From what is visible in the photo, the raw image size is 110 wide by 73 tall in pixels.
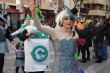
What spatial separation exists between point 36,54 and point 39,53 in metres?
0.07

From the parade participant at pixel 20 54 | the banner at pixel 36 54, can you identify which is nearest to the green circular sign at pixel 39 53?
the banner at pixel 36 54

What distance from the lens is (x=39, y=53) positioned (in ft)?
32.3

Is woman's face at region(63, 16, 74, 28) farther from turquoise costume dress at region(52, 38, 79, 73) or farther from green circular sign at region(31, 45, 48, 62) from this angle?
green circular sign at region(31, 45, 48, 62)

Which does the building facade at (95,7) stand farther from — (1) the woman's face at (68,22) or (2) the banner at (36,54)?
(1) the woman's face at (68,22)

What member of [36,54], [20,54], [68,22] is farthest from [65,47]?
[20,54]

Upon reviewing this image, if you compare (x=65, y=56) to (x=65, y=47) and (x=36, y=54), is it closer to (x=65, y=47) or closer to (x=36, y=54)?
(x=65, y=47)

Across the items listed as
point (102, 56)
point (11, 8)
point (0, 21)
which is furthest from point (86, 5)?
point (0, 21)

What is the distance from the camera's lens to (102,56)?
16844mm

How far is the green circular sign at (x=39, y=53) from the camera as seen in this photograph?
9828mm

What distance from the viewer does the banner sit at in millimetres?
9836

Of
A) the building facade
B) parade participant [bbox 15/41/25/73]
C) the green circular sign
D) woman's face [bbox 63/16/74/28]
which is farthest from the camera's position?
the building facade

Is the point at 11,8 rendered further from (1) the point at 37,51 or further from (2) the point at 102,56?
(1) the point at 37,51

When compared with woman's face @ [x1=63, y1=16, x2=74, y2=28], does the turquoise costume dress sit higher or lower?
lower

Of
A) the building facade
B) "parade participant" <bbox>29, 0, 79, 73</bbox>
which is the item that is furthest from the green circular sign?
the building facade
